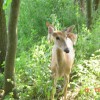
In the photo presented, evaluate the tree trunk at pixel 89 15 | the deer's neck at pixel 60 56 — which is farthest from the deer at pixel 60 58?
the tree trunk at pixel 89 15

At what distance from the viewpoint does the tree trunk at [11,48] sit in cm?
608

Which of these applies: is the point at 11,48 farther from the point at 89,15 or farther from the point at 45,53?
the point at 89,15

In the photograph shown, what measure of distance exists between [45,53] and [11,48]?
173cm

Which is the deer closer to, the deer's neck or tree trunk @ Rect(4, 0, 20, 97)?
the deer's neck

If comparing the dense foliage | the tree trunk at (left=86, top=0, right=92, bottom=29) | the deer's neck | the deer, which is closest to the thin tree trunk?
the tree trunk at (left=86, top=0, right=92, bottom=29)

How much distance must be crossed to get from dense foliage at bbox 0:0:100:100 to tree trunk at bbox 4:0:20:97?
8.4 inches

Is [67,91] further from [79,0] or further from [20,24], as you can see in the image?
[79,0]

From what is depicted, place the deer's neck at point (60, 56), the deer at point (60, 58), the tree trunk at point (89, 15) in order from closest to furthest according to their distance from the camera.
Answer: the deer at point (60, 58), the deer's neck at point (60, 56), the tree trunk at point (89, 15)

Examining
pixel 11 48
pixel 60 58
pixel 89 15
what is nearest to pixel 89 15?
pixel 89 15

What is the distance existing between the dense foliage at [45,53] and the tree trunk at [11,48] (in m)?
0.21

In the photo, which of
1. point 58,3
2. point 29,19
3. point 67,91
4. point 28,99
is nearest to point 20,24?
point 29,19

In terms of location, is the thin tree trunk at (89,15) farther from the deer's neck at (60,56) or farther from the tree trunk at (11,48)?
the tree trunk at (11,48)

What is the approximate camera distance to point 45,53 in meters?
8.05

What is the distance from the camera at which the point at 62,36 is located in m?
6.86
